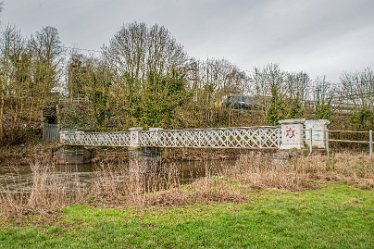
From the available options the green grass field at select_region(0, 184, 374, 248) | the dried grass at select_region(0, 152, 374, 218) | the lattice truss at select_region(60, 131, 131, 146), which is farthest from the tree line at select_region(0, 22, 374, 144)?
the green grass field at select_region(0, 184, 374, 248)

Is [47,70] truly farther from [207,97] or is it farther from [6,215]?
[6,215]

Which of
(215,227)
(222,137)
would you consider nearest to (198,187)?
(215,227)

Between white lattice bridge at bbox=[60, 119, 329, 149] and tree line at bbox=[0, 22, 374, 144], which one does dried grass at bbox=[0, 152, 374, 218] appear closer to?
white lattice bridge at bbox=[60, 119, 329, 149]

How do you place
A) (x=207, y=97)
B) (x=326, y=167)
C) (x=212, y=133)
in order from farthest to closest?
(x=207, y=97), (x=212, y=133), (x=326, y=167)

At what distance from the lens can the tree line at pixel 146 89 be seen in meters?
22.1

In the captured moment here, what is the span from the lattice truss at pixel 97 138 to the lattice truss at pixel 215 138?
1.79m

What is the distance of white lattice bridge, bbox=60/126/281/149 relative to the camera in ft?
44.8

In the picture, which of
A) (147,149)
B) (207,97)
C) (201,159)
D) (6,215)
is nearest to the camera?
(6,215)

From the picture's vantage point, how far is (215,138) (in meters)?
15.8

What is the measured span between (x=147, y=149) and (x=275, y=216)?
13.8m

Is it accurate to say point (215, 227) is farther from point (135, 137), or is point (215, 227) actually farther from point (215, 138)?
point (135, 137)

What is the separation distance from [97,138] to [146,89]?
462 cm

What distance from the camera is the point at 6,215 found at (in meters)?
5.91

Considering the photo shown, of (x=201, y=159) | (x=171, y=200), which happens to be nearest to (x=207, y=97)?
(x=201, y=159)
